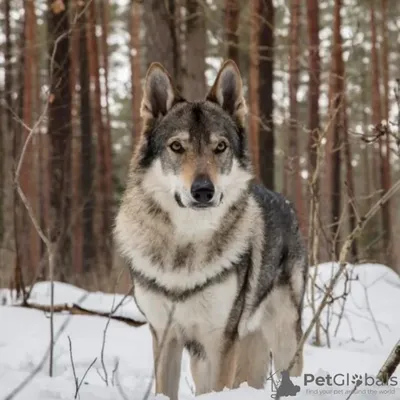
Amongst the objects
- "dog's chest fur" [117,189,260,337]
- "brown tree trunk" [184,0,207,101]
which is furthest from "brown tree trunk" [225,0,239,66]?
"dog's chest fur" [117,189,260,337]

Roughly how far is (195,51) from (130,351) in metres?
5.67

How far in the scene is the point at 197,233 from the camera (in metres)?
3.58

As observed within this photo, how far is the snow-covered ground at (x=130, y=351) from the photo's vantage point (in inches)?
108

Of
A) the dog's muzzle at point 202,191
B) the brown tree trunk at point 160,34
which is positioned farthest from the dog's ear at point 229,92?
the brown tree trunk at point 160,34

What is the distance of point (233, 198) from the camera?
12.1 feet

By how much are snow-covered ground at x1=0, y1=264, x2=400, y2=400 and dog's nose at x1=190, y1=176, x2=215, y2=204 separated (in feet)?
2.64

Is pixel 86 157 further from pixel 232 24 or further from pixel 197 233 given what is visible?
pixel 197 233

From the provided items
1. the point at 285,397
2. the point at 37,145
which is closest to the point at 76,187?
the point at 37,145

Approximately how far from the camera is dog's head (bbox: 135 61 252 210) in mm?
3396

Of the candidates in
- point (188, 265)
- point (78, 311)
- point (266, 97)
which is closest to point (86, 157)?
point (266, 97)

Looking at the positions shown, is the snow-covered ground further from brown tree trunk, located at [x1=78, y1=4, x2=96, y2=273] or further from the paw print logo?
brown tree trunk, located at [x1=78, y1=4, x2=96, y2=273]

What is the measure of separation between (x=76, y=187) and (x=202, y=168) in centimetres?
1435

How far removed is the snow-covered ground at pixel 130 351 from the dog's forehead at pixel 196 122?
1.13 meters

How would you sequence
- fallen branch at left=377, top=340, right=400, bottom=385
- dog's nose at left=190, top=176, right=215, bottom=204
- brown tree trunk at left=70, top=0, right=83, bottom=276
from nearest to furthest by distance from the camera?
fallen branch at left=377, top=340, right=400, bottom=385 → dog's nose at left=190, top=176, right=215, bottom=204 → brown tree trunk at left=70, top=0, right=83, bottom=276
